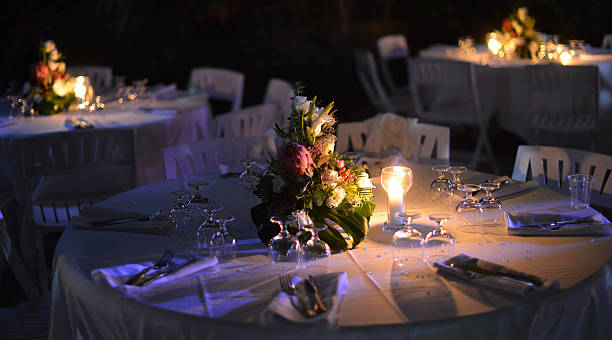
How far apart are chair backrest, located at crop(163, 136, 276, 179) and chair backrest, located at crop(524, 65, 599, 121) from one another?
2.97 metres

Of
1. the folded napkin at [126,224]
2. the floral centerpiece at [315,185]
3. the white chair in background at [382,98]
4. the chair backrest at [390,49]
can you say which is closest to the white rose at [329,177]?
the floral centerpiece at [315,185]

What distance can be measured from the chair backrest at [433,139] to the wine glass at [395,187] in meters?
1.42

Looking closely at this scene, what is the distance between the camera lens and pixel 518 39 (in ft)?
22.9

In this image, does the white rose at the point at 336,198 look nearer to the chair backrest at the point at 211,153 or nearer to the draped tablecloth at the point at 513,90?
the chair backrest at the point at 211,153

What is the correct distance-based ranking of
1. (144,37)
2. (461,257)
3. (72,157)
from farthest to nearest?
(144,37)
(72,157)
(461,257)

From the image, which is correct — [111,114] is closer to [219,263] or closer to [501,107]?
[219,263]

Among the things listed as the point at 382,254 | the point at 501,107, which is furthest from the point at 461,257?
the point at 501,107

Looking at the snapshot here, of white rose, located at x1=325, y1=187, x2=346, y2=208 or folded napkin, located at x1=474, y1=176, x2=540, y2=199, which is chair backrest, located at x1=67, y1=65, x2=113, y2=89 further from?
white rose, located at x1=325, y1=187, x2=346, y2=208

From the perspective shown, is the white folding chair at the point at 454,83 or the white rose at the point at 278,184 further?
the white folding chair at the point at 454,83

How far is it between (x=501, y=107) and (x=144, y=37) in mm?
5991

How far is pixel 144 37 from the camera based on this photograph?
402 inches

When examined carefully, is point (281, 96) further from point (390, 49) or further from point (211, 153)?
point (390, 49)

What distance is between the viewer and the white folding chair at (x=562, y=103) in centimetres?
551

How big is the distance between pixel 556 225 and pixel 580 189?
0.23 metres
